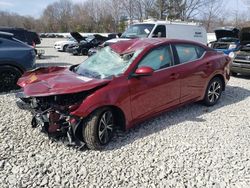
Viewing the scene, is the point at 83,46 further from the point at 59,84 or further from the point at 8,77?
the point at 59,84

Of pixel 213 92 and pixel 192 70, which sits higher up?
pixel 192 70

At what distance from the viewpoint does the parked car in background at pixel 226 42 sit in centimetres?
1017

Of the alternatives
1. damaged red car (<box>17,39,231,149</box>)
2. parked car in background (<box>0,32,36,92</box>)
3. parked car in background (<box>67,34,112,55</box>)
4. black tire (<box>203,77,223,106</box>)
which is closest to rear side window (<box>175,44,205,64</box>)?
damaged red car (<box>17,39,231,149</box>)

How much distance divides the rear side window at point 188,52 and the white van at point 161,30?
5179 millimetres

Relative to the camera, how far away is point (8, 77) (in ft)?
22.0

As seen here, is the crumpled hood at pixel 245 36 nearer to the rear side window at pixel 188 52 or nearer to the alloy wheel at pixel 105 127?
the rear side window at pixel 188 52

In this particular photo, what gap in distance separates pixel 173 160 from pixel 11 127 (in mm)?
2812

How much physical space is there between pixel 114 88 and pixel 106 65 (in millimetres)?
739

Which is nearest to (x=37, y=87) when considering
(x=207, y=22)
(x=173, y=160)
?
(x=173, y=160)

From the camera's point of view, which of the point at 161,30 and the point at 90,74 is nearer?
the point at 90,74

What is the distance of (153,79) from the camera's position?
419 cm

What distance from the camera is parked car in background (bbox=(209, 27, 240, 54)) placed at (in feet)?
33.4

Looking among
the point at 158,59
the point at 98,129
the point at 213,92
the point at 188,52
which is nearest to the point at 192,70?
the point at 188,52

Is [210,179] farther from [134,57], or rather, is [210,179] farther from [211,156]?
[134,57]
